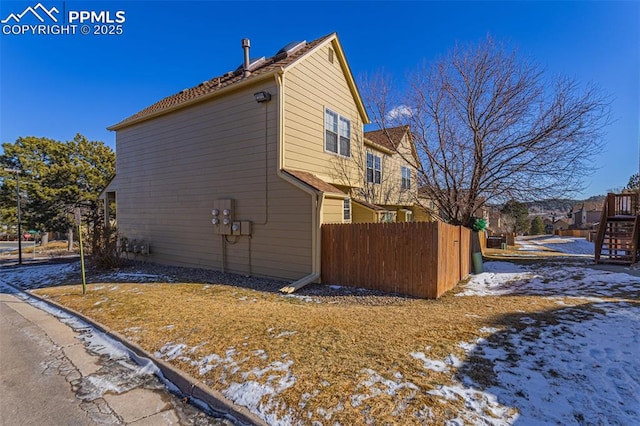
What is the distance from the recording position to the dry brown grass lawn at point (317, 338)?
2.75 m

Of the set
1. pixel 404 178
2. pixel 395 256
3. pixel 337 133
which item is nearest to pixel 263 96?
pixel 337 133

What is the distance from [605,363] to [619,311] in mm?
2318

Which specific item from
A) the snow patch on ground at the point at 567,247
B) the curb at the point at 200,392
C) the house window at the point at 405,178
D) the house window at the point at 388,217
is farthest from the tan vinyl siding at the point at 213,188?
the snow patch on ground at the point at 567,247

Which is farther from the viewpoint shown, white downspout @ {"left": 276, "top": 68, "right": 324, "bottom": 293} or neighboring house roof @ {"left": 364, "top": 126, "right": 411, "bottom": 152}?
neighboring house roof @ {"left": 364, "top": 126, "right": 411, "bottom": 152}

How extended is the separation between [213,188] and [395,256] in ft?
20.8

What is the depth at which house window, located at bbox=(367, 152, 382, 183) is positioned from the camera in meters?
14.0

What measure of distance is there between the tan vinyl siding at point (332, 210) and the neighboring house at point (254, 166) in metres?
0.03

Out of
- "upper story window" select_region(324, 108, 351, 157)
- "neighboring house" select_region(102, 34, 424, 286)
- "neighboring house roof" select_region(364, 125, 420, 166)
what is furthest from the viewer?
"neighboring house roof" select_region(364, 125, 420, 166)

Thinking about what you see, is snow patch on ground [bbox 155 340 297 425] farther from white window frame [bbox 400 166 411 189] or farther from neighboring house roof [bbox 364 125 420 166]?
white window frame [bbox 400 166 411 189]

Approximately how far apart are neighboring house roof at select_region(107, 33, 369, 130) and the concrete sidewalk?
7.54m

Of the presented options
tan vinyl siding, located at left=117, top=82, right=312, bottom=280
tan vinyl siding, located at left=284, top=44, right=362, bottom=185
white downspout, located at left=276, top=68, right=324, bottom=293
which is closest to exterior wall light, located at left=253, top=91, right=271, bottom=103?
tan vinyl siding, located at left=117, top=82, right=312, bottom=280

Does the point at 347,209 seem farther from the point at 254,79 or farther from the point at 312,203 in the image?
the point at 254,79

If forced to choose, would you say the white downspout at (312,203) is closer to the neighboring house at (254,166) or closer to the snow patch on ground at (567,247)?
the neighboring house at (254,166)

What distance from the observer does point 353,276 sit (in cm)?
778
